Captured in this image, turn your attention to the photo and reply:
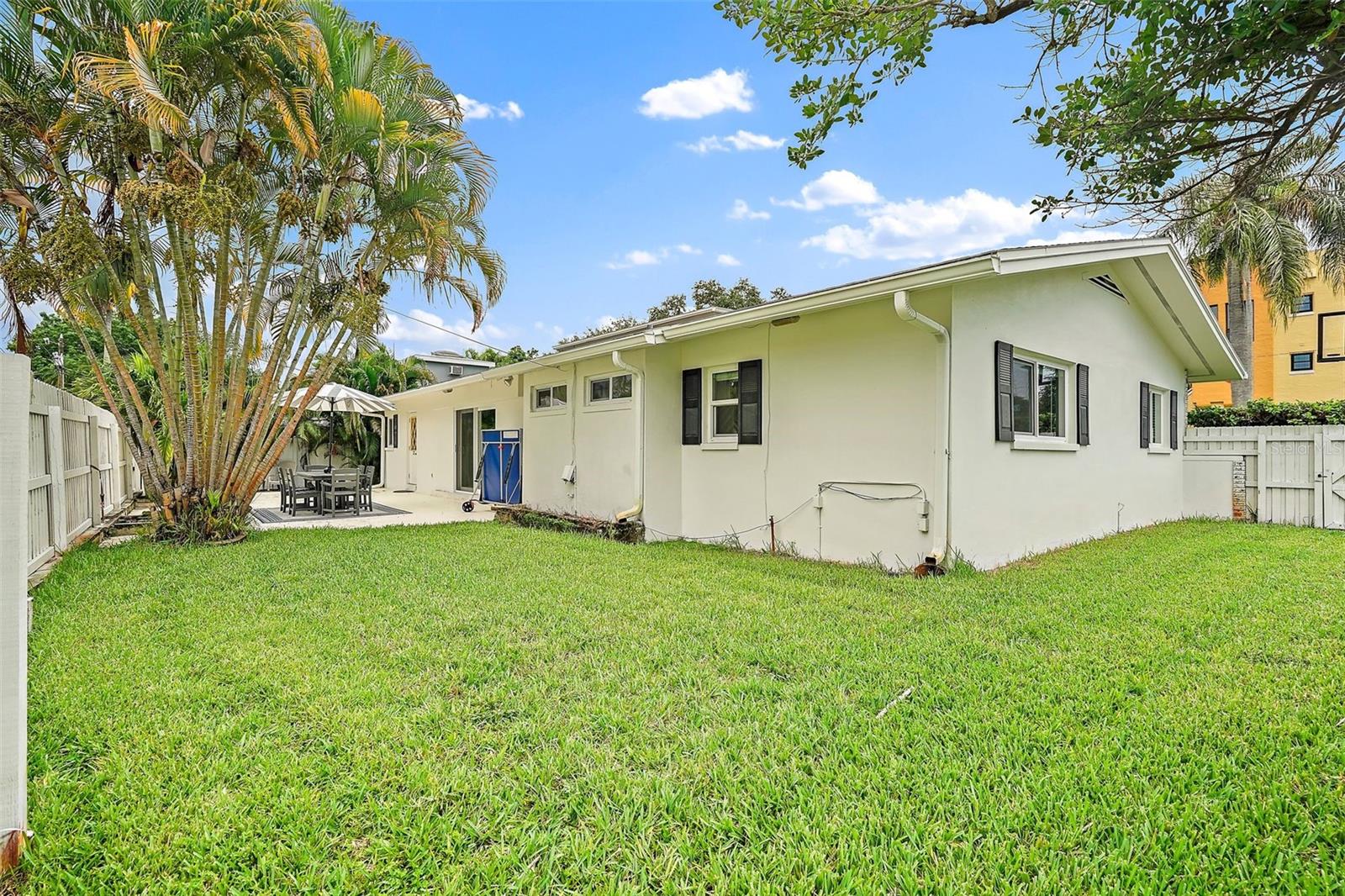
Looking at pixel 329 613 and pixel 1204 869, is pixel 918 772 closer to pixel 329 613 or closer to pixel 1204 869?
pixel 1204 869

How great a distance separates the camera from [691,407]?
9.55 metres

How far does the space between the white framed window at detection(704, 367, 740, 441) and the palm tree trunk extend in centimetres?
1484

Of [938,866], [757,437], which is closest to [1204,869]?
[938,866]

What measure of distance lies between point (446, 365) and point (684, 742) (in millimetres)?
23384

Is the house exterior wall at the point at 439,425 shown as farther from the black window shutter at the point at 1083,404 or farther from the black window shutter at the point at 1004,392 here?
the black window shutter at the point at 1083,404

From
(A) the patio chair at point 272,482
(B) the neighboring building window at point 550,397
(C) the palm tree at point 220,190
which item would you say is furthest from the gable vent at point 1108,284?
(A) the patio chair at point 272,482

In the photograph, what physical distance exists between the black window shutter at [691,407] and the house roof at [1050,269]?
0.80 meters

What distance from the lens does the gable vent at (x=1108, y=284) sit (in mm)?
9273

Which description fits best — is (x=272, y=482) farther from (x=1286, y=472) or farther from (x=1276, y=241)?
(x=1276, y=241)

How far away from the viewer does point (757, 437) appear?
28.0 ft

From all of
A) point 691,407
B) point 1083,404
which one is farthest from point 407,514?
point 1083,404

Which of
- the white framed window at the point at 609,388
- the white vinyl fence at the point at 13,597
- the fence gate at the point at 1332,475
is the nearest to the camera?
the white vinyl fence at the point at 13,597

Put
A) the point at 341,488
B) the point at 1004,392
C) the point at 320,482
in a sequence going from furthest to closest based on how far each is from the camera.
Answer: the point at 341,488
the point at 320,482
the point at 1004,392

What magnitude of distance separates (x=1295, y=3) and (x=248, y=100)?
30.2 feet
